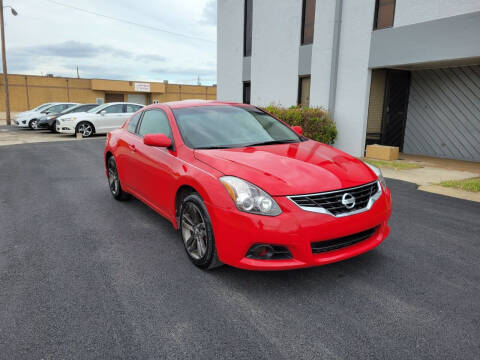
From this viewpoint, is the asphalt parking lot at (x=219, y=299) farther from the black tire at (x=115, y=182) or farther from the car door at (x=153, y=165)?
the black tire at (x=115, y=182)

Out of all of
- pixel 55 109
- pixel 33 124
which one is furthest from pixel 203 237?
pixel 33 124

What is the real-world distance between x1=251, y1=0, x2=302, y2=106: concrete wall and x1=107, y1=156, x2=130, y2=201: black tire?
8570 mm

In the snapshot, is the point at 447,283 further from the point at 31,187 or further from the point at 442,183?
the point at 31,187

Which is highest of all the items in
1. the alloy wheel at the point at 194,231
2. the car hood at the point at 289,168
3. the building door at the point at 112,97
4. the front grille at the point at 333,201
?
the building door at the point at 112,97

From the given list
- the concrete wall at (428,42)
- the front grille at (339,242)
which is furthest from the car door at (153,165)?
the concrete wall at (428,42)

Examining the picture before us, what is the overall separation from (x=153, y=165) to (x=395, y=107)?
9.47 m

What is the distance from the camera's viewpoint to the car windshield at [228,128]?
387 centimetres

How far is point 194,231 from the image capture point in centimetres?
346

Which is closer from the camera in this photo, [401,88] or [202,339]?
[202,339]

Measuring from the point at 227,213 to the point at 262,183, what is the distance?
1.22 ft

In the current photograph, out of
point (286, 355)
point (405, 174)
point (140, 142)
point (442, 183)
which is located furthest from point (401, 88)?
point (286, 355)

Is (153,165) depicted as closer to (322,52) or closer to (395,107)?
(322,52)

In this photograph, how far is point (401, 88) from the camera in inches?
447

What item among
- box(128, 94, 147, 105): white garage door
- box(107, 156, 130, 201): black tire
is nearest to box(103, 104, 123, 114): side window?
box(107, 156, 130, 201): black tire
